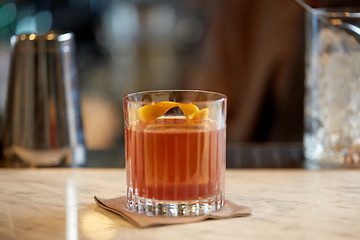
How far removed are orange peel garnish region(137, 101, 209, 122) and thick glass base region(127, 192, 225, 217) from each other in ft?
0.37

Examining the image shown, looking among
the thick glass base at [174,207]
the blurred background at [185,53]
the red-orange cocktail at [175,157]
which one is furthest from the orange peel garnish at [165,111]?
the blurred background at [185,53]

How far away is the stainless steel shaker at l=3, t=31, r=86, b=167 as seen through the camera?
122 cm

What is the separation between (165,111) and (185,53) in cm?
179

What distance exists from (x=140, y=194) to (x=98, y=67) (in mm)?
1916

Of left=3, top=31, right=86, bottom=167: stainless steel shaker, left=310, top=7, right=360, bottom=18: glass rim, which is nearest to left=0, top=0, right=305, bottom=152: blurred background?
left=310, top=7, right=360, bottom=18: glass rim

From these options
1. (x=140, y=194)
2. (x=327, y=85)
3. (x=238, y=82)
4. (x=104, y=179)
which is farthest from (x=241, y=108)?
(x=140, y=194)

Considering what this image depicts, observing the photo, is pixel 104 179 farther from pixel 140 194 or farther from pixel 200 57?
pixel 200 57

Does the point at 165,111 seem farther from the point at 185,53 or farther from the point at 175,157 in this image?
the point at 185,53

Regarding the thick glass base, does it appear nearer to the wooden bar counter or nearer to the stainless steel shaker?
the wooden bar counter

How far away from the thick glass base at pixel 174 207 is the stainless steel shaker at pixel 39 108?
43cm

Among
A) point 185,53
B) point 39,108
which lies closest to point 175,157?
point 39,108

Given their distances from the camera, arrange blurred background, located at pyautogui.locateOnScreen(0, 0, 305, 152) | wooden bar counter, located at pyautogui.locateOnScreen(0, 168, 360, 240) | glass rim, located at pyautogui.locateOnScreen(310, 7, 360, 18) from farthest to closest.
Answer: blurred background, located at pyautogui.locateOnScreen(0, 0, 305, 152) → glass rim, located at pyautogui.locateOnScreen(310, 7, 360, 18) → wooden bar counter, located at pyautogui.locateOnScreen(0, 168, 360, 240)

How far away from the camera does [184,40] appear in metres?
2.56

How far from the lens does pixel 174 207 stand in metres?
0.81
